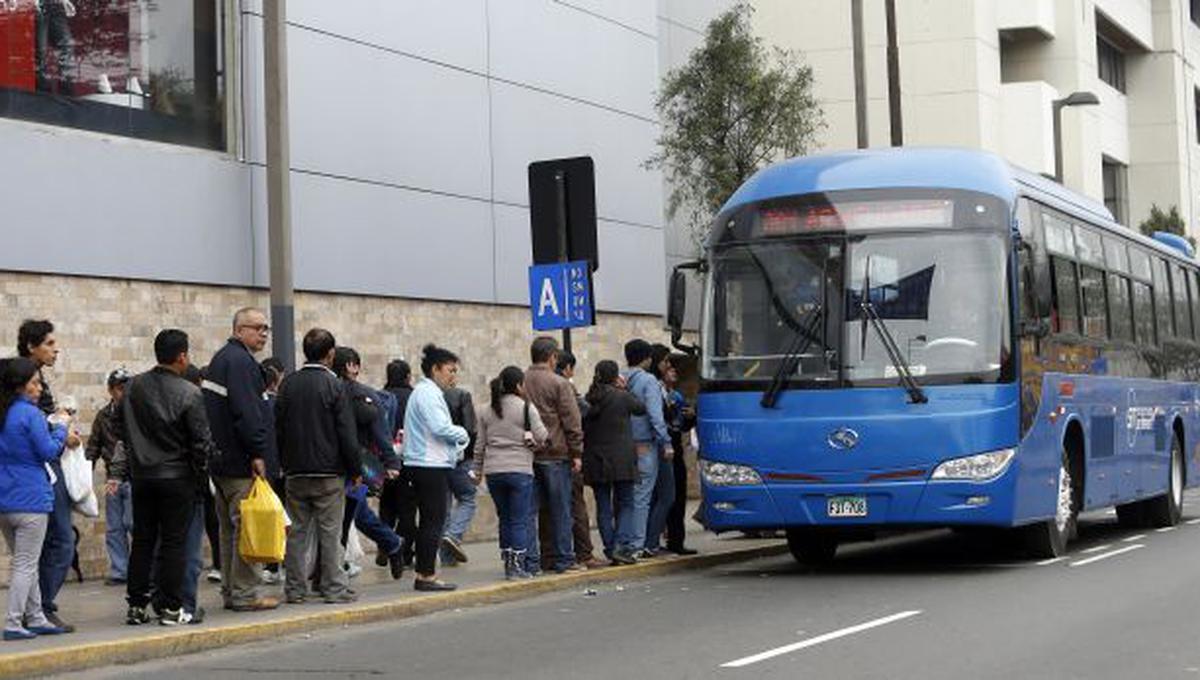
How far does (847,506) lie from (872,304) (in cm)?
169

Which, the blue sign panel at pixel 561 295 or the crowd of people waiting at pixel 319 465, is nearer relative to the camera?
the crowd of people waiting at pixel 319 465

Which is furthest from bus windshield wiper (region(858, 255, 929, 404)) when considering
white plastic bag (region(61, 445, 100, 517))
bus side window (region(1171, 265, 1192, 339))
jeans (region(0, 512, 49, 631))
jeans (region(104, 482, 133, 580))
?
bus side window (region(1171, 265, 1192, 339))

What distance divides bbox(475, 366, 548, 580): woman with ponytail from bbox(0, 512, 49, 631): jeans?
456 cm

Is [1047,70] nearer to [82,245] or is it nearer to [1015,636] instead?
[82,245]

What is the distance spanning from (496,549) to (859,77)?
952cm

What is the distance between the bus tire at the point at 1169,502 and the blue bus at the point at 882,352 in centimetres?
575

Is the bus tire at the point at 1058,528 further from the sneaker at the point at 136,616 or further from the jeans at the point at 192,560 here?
the sneaker at the point at 136,616

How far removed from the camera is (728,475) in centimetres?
1664

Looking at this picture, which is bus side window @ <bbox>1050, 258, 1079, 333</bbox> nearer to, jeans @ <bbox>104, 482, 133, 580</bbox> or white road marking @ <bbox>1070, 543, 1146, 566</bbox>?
white road marking @ <bbox>1070, 543, 1146, 566</bbox>

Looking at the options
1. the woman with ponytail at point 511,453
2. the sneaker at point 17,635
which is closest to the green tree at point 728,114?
the woman with ponytail at point 511,453

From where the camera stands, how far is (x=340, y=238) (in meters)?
20.1

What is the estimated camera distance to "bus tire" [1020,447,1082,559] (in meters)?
17.7

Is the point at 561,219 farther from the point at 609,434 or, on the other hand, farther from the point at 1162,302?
the point at 1162,302

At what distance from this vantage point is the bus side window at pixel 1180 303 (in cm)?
2434
